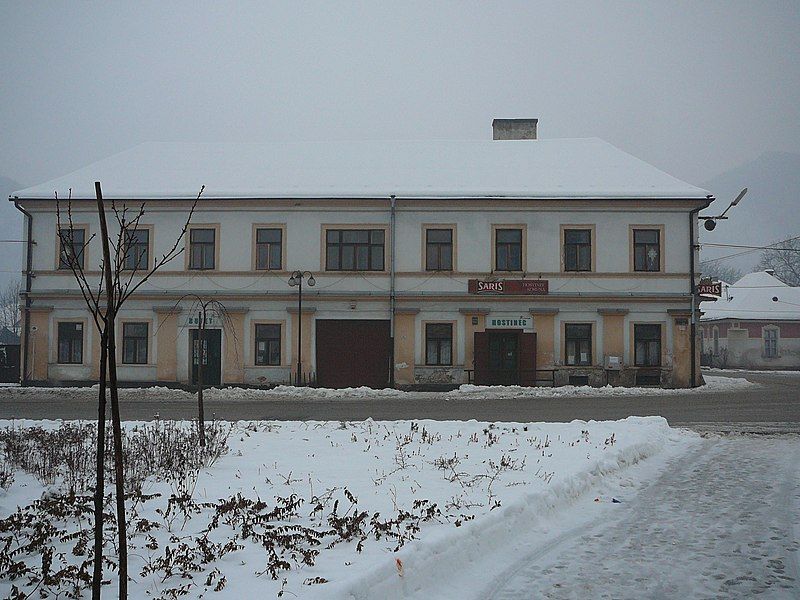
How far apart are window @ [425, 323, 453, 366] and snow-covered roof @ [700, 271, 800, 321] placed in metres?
33.7

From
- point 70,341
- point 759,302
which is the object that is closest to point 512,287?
point 70,341

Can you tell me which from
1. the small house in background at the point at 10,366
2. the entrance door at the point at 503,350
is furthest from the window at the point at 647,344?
the small house in background at the point at 10,366

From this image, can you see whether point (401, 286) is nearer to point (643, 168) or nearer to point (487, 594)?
point (643, 168)

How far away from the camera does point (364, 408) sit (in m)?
21.0

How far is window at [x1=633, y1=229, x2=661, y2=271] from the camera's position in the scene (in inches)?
1161

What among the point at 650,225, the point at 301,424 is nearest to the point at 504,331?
the point at 650,225

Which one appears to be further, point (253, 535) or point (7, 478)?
point (7, 478)

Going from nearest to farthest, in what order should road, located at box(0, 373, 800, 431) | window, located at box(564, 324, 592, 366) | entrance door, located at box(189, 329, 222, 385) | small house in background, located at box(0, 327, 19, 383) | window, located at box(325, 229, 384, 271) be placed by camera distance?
road, located at box(0, 373, 800, 431), window, located at box(564, 324, 592, 366), entrance door, located at box(189, 329, 222, 385), window, located at box(325, 229, 384, 271), small house in background, located at box(0, 327, 19, 383)

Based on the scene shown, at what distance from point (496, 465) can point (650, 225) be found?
73.1 ft

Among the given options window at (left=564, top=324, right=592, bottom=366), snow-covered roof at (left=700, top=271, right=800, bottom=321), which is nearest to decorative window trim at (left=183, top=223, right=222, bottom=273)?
window at (left=564, top=324, right=592, bottom=366)

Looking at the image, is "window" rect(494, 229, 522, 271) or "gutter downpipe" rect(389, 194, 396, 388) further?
"window" rect(494, 229, 522, 271)

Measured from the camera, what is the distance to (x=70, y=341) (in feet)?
98.6

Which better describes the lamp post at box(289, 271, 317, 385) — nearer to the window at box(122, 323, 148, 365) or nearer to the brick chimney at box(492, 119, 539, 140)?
the window at box(122, 323, 148, 365)

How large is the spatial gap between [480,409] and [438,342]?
8.82 metres
